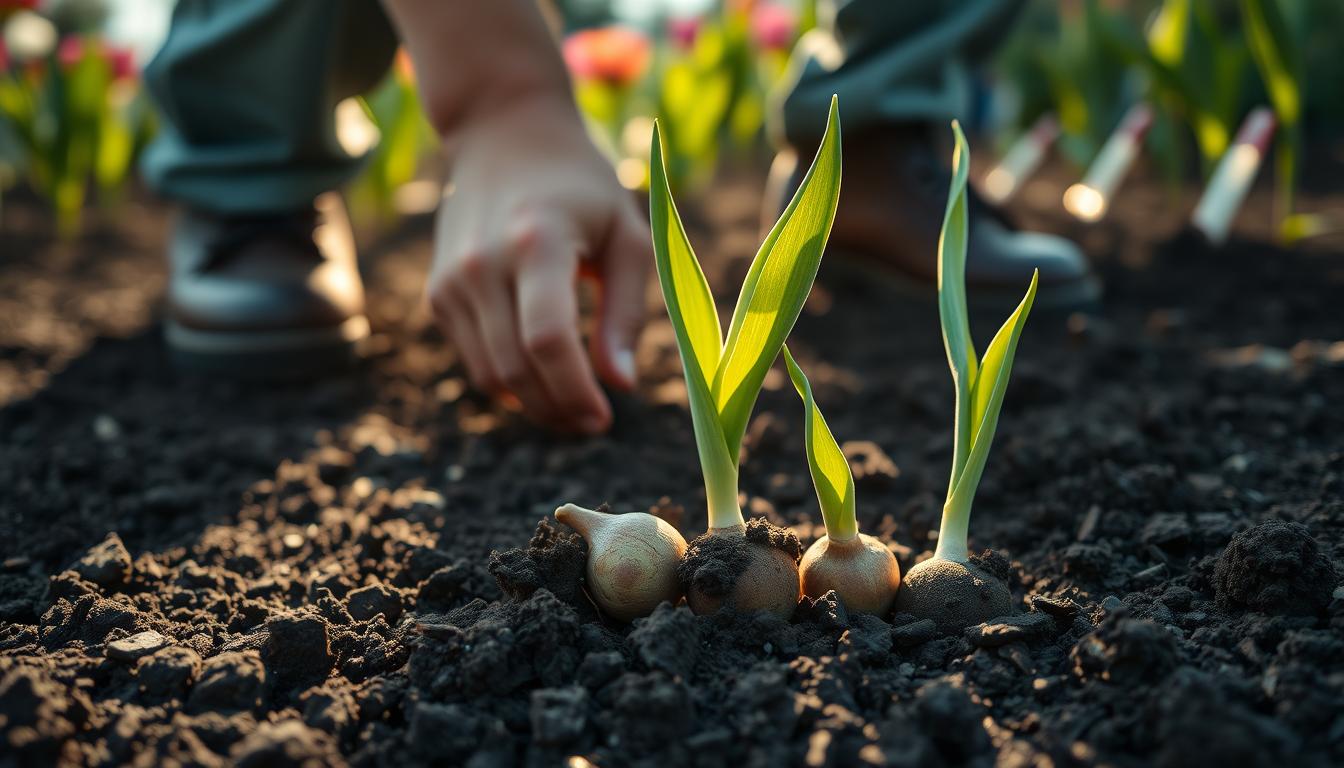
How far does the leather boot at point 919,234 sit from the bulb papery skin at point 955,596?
1212 millimetres

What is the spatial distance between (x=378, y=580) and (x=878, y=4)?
5.24 ft

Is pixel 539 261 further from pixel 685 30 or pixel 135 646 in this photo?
pixel 685 30

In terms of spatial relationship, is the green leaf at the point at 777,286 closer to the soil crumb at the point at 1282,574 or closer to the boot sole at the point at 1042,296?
the soil crumb at the point at 1282,574

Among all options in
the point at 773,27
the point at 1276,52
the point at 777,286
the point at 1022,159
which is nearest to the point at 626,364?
the point at 777,286

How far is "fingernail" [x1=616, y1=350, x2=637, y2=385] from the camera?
1548 millimetres

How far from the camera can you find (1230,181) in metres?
2.34

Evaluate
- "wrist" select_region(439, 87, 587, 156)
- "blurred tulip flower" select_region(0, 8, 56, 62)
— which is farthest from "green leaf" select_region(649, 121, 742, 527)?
"blurred tulip flower" select_region(0, 8, 56, 62)

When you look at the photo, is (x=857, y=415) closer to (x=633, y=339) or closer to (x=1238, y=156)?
(x=633, y=339)

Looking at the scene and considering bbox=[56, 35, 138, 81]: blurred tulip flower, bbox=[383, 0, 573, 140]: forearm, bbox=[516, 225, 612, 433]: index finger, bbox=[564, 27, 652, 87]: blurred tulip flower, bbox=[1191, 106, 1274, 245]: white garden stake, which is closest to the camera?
bbox=[516, 225, 612, 433]: index finger

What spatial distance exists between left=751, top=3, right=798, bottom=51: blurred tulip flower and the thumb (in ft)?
7.99

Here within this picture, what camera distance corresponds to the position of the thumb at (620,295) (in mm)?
1548

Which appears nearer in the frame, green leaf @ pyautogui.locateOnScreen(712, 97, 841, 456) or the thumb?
green leaf @ pyautogui.locateOnScreen(712, 97, 841, 456)

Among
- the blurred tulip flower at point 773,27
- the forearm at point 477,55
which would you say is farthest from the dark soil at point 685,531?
the blurred tulip flower at point 773,27

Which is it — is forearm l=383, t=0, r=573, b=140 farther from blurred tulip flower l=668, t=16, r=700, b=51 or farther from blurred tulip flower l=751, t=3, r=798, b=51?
blurred tulip flower l=668, t=16, r=700, b=51
